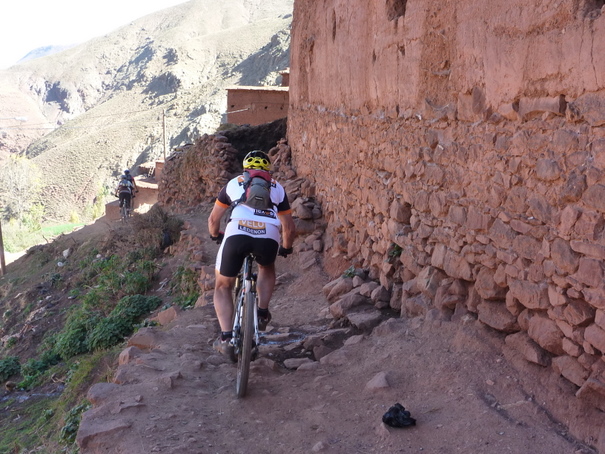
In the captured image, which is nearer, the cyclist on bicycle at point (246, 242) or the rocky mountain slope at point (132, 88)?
the cyclist on bicycle at point (246, 242)

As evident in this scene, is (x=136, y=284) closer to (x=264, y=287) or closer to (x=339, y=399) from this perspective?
(x=264, y=287)

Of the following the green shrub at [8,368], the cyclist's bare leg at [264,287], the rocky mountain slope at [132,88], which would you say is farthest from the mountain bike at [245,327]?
the rocky mountain slope at [132,88]

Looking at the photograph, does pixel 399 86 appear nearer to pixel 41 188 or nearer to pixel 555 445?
pixel 555 445

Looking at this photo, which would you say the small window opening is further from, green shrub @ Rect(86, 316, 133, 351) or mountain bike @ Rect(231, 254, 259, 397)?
green shrub @ Rect(86, 316, 133, 351)

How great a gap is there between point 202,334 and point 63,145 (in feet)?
161

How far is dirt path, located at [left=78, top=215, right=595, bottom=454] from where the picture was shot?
3148 millimetres

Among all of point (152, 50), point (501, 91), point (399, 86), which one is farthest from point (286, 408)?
point (152, 50)

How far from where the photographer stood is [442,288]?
4.26m

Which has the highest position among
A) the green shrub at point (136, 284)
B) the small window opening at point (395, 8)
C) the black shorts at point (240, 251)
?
the small window opening at point (395, 8)

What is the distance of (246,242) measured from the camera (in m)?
4.07

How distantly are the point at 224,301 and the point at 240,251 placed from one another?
16.9 inches

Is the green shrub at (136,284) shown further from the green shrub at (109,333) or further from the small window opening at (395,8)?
the small window opening at (395,8)

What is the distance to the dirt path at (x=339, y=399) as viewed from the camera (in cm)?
315

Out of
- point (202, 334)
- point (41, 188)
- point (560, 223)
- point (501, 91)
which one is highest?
point (501, 91)
